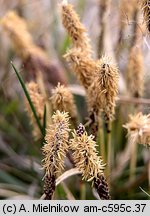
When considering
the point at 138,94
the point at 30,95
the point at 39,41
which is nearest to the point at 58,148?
the point at 30,95

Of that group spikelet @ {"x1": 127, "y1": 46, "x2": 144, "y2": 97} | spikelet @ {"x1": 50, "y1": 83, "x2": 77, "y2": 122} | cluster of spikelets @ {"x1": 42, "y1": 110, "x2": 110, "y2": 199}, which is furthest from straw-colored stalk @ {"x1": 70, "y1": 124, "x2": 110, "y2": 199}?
spikelet @ {"x1": 127, "y1": 46, "x2": 144, "y2": 97}

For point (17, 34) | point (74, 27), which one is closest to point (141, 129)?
point (74, 27)

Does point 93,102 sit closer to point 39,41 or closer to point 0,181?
point 0,181

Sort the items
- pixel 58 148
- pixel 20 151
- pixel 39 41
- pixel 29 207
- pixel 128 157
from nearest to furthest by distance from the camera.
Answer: pixel 58 148
pixel 29 207
pixel 128 157
pixel 20 151
pixel 39 41

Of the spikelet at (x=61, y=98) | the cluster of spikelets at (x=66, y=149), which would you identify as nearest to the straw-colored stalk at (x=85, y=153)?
the cluster of spikelets at (x=66, y=149)

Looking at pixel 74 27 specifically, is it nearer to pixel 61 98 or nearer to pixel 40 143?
pixel 61 98

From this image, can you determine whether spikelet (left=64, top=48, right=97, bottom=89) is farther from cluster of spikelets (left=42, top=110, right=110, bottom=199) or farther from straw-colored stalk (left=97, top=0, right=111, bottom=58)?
straw-colored stalk (left=97, top=0, right=111, bottom=58)

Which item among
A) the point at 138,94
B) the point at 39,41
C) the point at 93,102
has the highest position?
the point at 39,41
